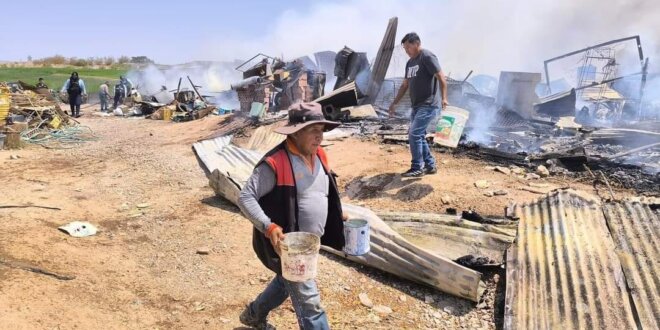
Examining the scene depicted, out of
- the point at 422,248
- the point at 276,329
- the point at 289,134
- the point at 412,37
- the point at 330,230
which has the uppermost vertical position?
the point at 412,37

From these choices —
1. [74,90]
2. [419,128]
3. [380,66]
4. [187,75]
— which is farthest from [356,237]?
[187,75]

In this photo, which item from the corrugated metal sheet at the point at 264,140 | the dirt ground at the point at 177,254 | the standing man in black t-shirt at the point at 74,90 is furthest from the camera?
the standing man in black t-shirt at the point at 74,90

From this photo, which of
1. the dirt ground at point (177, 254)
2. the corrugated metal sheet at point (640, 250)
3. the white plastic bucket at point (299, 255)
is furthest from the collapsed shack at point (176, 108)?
the white plastic bucket at point (299, 255)

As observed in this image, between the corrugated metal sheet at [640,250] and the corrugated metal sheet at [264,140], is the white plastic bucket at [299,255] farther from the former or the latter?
the corrugated metal sheet at [264,140]

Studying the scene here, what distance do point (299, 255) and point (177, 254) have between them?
2496 mm

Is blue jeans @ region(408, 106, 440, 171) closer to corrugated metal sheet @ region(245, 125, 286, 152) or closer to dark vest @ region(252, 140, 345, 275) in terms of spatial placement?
corrugated metal sheet @ region(245, 125, 286, 152)

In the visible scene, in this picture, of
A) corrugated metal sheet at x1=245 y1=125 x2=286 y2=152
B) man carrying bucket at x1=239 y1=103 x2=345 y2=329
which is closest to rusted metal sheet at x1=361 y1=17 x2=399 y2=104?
corrugated metal sheet at x1=245 y1=125 x2=286 y2=152

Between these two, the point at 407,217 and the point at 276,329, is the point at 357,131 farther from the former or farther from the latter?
the point at 276,329

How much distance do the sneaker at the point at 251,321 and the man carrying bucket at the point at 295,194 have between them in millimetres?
591

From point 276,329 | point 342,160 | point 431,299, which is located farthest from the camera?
point 342,160

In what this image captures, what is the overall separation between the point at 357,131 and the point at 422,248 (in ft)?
19.2

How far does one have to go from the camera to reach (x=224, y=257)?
420 centimetres

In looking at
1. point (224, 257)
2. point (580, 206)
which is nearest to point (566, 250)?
point (580, 206)

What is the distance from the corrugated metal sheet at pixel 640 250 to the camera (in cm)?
294
